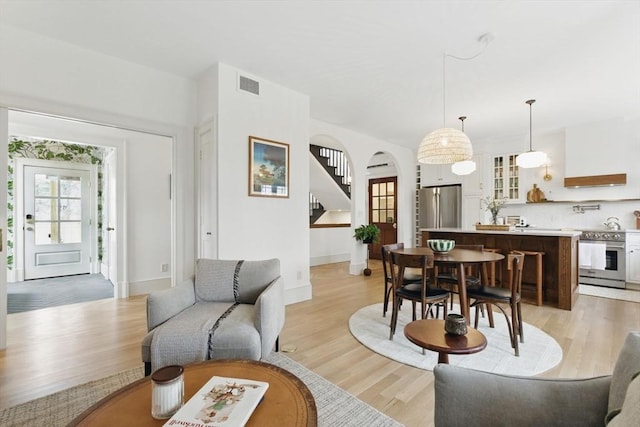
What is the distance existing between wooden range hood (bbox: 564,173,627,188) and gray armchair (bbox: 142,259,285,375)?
5.65 meters

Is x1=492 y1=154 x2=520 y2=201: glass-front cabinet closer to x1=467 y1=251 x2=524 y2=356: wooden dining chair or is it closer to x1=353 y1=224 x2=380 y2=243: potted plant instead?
x1=353 y1=224 x2=380 y2=243: potted plant

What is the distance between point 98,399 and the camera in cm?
183

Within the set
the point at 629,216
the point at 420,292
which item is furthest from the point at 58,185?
the point at 629,216

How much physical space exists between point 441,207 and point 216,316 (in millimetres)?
5644

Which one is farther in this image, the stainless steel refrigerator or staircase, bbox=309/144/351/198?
staircase, bbox=309/144/351/198

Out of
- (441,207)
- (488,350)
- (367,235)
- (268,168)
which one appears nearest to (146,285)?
(268,168)

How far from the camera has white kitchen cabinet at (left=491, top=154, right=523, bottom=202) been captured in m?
5.88

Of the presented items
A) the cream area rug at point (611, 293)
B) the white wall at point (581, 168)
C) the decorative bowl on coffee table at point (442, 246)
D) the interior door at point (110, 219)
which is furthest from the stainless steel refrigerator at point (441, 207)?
the interior door at point (110, 219)

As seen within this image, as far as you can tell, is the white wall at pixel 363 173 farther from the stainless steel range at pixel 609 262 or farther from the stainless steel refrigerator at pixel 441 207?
the stainless steel range at pixel 609 262

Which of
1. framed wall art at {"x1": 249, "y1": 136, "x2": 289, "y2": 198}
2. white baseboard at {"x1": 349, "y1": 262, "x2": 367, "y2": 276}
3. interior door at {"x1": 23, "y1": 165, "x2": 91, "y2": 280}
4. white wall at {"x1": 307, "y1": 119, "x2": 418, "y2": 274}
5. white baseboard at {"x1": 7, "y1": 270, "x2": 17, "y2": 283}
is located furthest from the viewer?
white baseboard at {"x1": 349, "y1": 262, "x2": 367, "y2": 276}

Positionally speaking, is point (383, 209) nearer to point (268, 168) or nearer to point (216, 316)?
point (268, 168)

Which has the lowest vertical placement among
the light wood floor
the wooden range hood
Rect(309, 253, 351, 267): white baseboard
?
the light wood floor

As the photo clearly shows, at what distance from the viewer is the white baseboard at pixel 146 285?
4289mm

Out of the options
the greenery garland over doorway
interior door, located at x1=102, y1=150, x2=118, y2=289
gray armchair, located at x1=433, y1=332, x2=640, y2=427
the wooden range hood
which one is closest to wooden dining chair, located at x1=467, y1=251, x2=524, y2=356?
gray armchair, located at x1=433, y1=332, x2=640, y2=427
